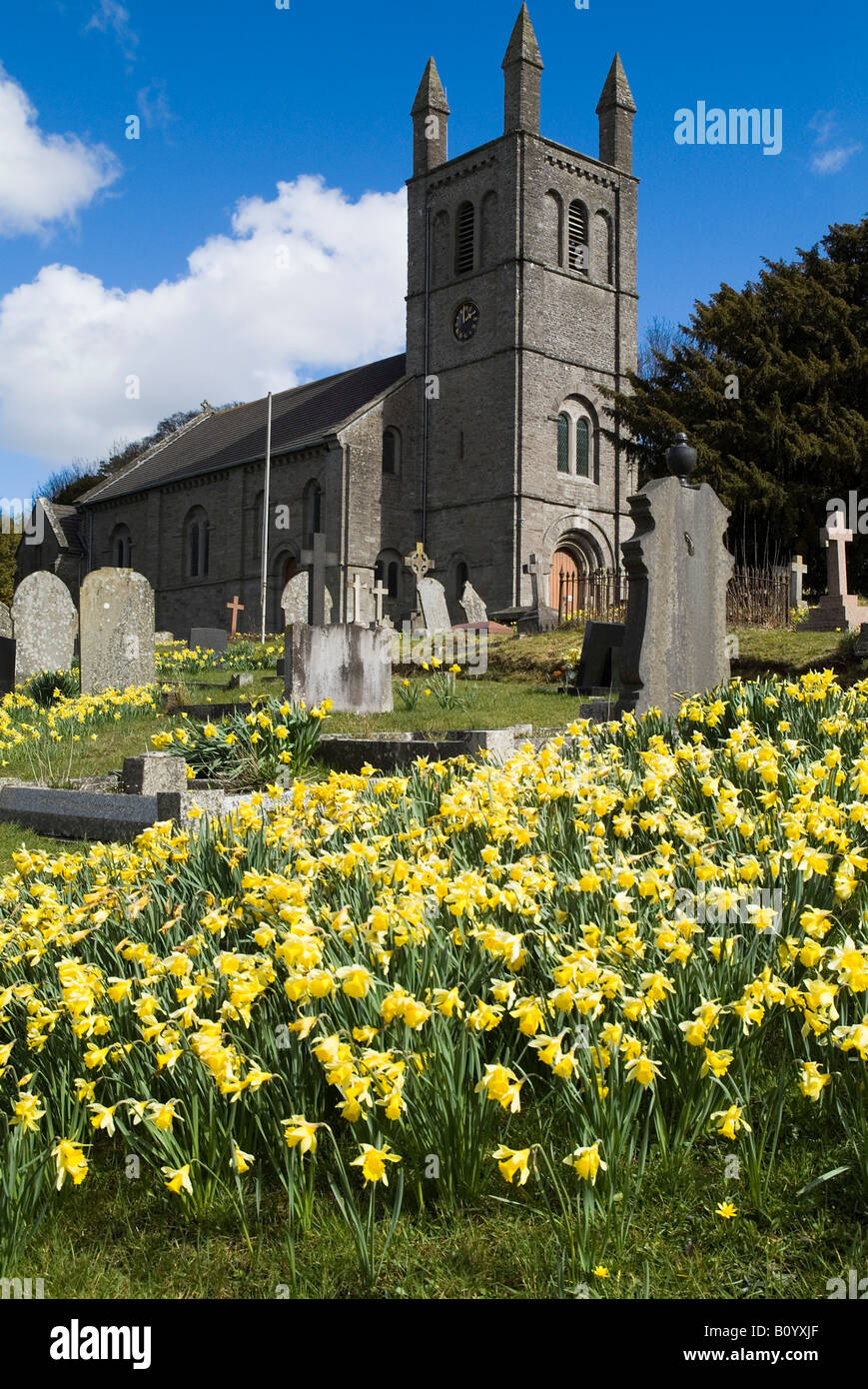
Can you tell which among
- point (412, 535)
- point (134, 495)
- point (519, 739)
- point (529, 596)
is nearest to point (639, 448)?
point (529, 596)

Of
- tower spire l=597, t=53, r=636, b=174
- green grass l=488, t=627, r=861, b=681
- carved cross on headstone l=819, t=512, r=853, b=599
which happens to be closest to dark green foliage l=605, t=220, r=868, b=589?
carved cross on headstone l=819, t=512, r=853, b=599

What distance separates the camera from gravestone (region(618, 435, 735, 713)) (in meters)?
7.69

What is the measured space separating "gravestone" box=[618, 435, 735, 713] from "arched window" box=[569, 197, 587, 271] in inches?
1139

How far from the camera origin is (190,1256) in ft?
7.21

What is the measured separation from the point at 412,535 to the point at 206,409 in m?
20.4

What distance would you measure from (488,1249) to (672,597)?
249 inches

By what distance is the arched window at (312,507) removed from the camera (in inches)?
1444

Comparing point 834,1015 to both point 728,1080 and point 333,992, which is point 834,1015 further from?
point 333,992

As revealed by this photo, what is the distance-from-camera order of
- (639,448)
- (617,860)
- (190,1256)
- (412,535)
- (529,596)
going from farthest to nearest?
1. (412,535)
2. (529,596)
3. (639,448)
4. (617,860)
5. (190,1256)

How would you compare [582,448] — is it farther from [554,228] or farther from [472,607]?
[472,607]

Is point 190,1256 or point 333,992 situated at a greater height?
point 333,992

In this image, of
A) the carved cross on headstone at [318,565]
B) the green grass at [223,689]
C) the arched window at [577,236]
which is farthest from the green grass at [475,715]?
the arched window at [577,236]

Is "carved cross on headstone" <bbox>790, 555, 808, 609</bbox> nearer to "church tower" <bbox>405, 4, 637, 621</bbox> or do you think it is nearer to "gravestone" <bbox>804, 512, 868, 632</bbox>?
"gravestone" <bbox>804, 512, 868, 632</bbox>

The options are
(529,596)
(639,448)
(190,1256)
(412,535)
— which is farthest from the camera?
(412,535)
